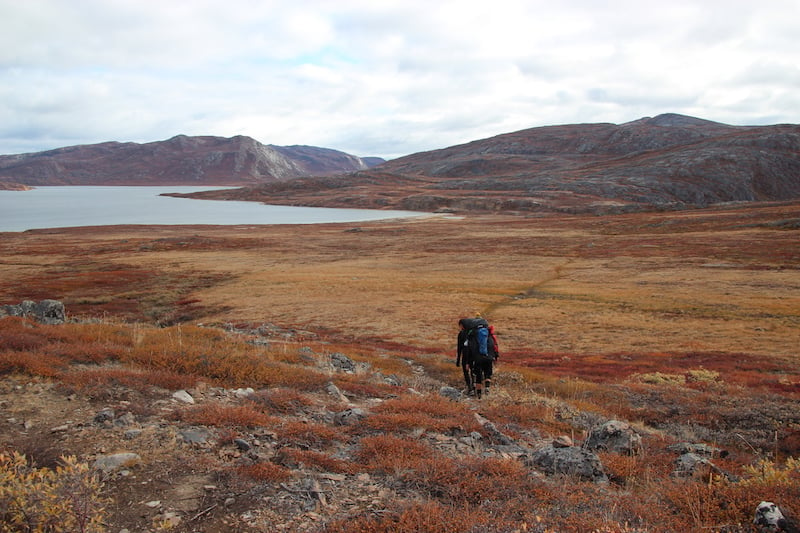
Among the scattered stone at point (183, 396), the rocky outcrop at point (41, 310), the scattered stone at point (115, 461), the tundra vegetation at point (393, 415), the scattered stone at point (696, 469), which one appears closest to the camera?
the tundra vegetation at point (393, 415)

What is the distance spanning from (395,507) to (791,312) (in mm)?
40128

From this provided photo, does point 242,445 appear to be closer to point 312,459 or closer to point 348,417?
point 312,459

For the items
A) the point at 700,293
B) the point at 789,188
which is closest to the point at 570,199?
the point at 789,188

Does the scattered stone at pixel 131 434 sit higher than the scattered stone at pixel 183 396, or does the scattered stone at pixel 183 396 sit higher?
the scattered stone at pixel 131 434

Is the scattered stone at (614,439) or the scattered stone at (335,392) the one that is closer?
the scattered stone at (614,439)

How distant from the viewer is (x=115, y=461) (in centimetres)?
662

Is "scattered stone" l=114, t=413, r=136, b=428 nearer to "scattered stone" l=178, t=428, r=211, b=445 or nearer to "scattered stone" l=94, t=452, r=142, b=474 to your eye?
"scattered stone" l=178, t=428, r=211, b=445

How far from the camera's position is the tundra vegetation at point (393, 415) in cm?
579

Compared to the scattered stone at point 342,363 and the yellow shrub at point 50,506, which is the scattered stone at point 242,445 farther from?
the scattered stone at point 342,363

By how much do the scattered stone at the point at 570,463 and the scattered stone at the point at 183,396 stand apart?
272 inches

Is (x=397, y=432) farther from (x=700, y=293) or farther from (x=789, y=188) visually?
(x=789, y=188)

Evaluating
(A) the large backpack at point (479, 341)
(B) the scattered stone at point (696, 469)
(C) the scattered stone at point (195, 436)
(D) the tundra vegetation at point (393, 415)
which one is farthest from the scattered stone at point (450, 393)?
(C) the scattered stone at point (195, 436)

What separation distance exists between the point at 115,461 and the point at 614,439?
9148mm

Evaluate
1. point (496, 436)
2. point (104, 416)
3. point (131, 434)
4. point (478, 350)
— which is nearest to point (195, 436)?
point (131, 434)
